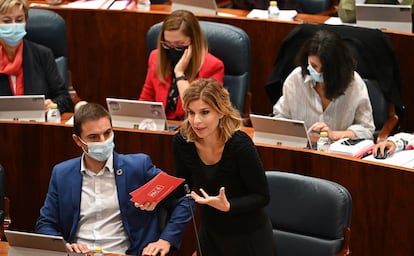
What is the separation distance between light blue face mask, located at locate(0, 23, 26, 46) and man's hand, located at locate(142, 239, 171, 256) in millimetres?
1813

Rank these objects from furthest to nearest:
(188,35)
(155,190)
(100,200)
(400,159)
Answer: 1. (188,35)
2. (400,159)
3. (100,200)
4. (155,190)

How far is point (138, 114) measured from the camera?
180 inches

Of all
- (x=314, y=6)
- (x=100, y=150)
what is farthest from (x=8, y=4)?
(x=314, y=6)

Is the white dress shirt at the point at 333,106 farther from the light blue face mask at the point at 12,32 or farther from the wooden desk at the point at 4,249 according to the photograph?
the wooden desk at the point at 4,249

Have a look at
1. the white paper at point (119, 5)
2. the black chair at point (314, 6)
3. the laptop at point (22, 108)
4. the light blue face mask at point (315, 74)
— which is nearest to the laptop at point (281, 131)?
the light blue face mask at point (315, 74)

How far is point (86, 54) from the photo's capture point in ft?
20.2

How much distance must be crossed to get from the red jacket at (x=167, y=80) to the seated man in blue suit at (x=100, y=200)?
1263 mm

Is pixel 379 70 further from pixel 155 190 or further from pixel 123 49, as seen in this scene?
pixel 155 190

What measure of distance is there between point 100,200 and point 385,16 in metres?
2.40

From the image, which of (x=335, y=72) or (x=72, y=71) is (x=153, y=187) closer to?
(x=335, y=72)

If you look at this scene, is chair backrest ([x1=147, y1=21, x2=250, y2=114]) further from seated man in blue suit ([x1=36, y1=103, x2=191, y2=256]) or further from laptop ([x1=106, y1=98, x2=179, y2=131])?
seated man in blue suit ([x1=36, y1=103, x2=191, y2=256])

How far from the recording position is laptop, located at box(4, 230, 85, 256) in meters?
3.38

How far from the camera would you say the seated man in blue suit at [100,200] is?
3.84 metres

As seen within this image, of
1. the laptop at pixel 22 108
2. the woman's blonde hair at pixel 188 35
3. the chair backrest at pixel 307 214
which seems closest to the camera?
the chair backrest at pixel 307 214
